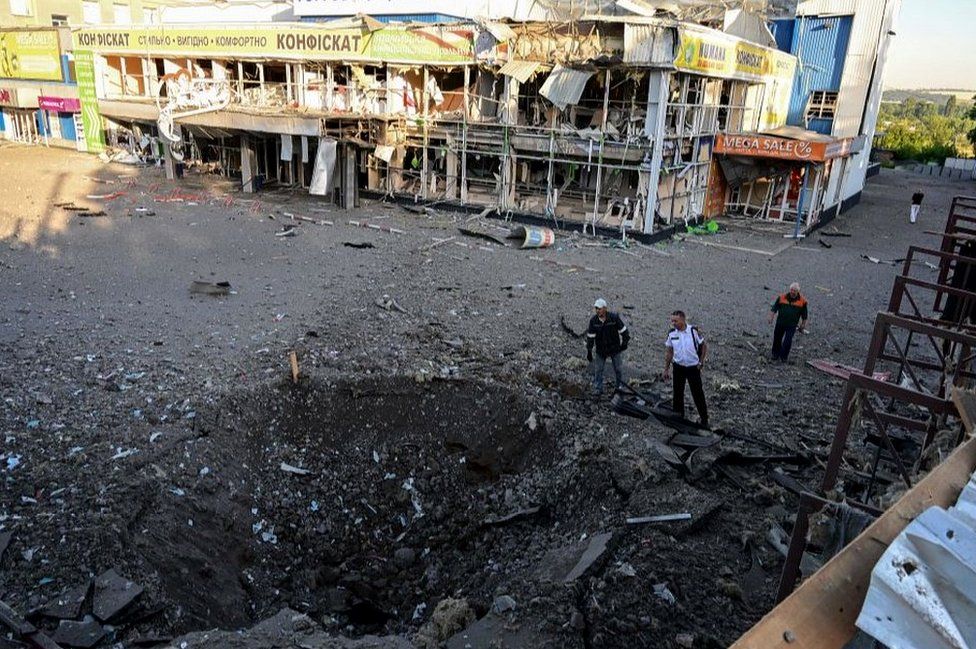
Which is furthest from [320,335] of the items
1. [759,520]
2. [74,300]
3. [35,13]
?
[35,13]

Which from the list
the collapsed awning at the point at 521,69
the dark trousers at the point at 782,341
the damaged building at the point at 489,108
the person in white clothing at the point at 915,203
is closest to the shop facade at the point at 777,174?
the damaged building at the point at 489,108

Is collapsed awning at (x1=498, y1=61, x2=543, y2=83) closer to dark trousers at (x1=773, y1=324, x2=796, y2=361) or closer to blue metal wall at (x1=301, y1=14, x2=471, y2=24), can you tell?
blue metal wall at (x1=301, y1=14, x2=471, y2=24)

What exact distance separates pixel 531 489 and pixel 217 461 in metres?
3.73

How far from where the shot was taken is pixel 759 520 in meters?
6.88

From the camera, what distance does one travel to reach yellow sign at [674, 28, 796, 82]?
19.8m

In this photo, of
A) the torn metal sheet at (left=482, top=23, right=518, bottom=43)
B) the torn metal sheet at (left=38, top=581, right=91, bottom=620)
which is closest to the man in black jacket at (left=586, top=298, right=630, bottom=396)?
the torn metal sheet at (left=38, top=581, right=91, bottom=620)

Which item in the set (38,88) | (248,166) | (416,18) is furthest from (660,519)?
(38,88)

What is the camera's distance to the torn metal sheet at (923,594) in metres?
1.93

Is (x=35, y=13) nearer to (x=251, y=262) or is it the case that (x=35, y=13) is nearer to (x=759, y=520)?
(x=251, y=262)

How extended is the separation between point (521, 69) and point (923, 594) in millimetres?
21410

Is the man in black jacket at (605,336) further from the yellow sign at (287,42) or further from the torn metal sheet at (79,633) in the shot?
the yellow sign at (287,42)

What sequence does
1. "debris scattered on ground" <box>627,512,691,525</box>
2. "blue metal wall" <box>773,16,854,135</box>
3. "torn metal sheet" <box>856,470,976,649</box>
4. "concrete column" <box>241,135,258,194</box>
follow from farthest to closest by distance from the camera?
"blue metal wall" <box>773,16,854,135</box>, "concrete column" <box>241,135,258,194</box>, "debris scattered on ground" <box>627,512,691,525</box>, "torn metal sheet" <box>856,470,976,649</box>

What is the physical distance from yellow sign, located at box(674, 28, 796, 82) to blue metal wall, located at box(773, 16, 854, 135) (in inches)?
44.7

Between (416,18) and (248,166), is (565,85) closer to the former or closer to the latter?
(416,18)
